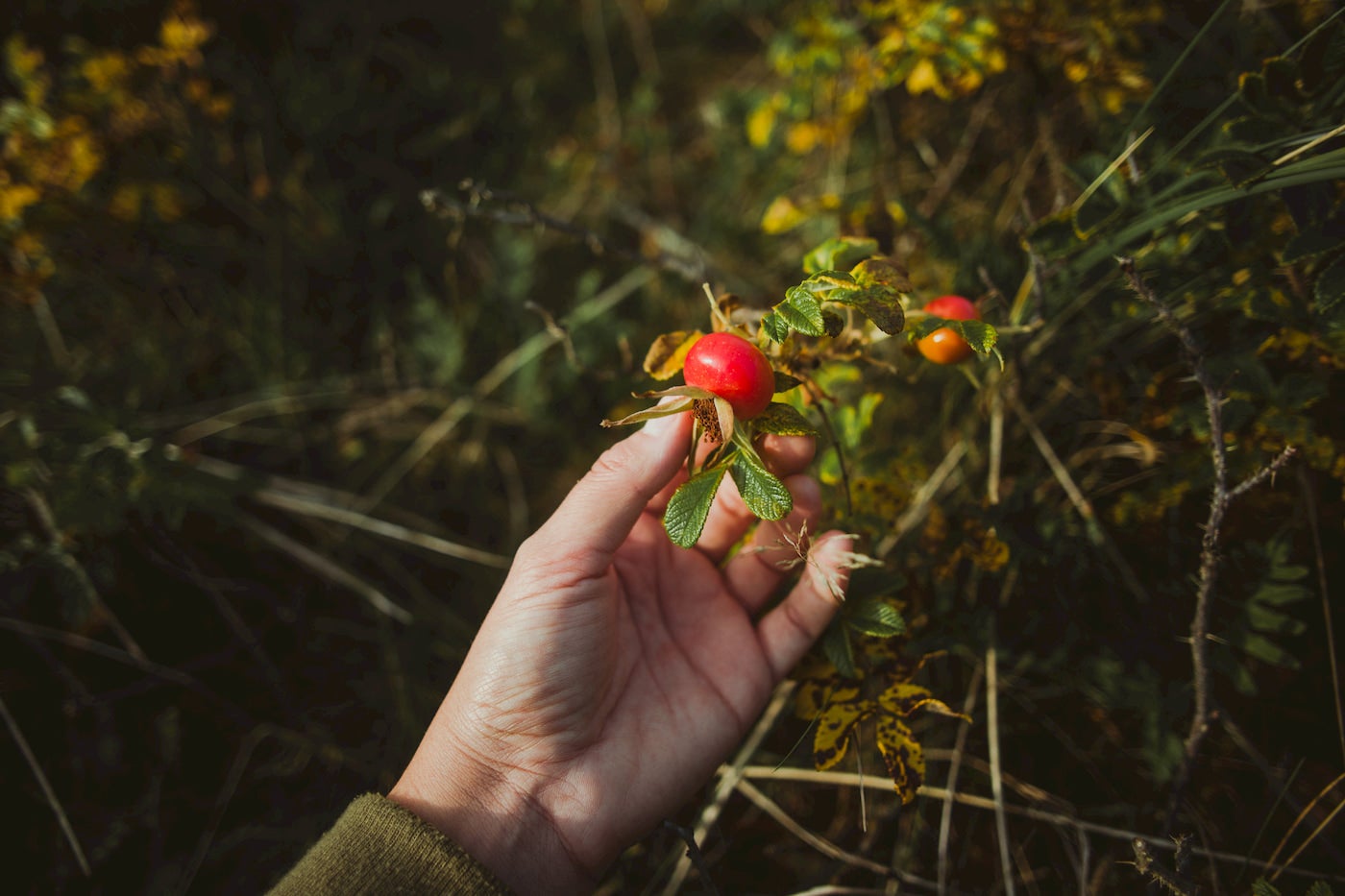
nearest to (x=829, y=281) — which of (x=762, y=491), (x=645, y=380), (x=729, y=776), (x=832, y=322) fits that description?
(x=832, y=322)

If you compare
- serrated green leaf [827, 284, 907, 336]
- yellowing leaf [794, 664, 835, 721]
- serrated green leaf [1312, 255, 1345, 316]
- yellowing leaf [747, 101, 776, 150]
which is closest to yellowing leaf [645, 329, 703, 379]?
serrated green leaf [827, 284, 907, 336]

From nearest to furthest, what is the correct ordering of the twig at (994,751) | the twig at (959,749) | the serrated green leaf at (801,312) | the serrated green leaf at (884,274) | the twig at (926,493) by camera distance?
1. the serrated green leaf at (801,312)
2. the serrated green leaf at (884,274)
3. the twig at (994,751)
4. the twig at (959,749)
5. the twig at (926,493)

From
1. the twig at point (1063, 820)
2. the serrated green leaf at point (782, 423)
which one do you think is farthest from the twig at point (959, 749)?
the serrated green leaf at point (782, 423)

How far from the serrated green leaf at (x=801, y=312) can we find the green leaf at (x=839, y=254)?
22 cm

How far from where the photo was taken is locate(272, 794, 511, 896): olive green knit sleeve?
116 cm

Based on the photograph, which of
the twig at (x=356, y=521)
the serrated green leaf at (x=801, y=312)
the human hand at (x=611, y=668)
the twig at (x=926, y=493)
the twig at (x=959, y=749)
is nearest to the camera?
the serrated green leaf at (x=801, y=312)

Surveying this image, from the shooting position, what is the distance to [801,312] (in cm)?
89

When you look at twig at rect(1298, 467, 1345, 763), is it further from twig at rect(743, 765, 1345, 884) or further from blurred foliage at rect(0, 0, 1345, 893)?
twig at rect(743, 765, 1345, 884)

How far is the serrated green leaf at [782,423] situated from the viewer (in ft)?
3.17

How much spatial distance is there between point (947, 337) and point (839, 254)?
23 cm

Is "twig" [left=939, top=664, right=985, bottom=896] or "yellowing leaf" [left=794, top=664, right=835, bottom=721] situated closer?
"yellowing leaf" [left=794, top=664, right=835, bottom=721]

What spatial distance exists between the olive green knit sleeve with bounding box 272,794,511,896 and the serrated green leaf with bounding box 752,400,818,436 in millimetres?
958

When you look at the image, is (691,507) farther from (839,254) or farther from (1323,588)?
(1323,588)

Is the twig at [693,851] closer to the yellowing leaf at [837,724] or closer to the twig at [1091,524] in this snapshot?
the yellowing leaf at [837,724]
